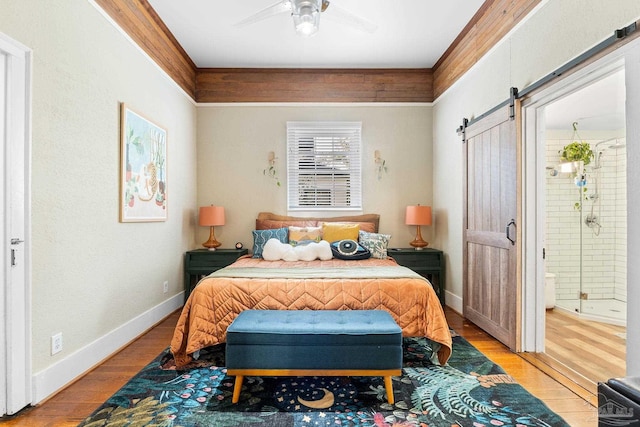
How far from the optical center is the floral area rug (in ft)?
6.37

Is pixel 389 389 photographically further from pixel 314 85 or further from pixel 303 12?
pixel 314 85

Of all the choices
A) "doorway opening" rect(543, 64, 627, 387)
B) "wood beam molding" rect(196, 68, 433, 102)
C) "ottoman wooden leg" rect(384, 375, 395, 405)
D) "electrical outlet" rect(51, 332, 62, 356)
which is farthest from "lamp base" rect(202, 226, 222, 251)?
"doorway opening" rect(543, 64, 627, 387)

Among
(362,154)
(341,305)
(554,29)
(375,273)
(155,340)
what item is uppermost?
(554,29)

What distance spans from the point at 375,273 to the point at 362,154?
2327mm

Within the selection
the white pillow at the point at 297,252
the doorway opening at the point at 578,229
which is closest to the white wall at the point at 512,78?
the doorway opening at the point at 578,229

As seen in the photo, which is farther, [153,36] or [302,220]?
[302,220]

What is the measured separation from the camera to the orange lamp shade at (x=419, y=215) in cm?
457

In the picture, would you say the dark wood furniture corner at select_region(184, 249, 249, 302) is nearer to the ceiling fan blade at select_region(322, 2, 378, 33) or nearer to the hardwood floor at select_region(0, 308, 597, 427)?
the hardwood floor at select_region(0, 308, 597, 427)

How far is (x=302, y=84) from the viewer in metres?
4.84

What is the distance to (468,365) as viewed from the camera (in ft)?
8.73

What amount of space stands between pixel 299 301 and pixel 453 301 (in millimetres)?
2326

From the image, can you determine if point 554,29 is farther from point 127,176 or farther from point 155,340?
point 155,340

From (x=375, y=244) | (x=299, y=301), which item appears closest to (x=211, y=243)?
(x=375, y=244)

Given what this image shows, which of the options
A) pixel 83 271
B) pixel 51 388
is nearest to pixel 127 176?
pixel 83 271
